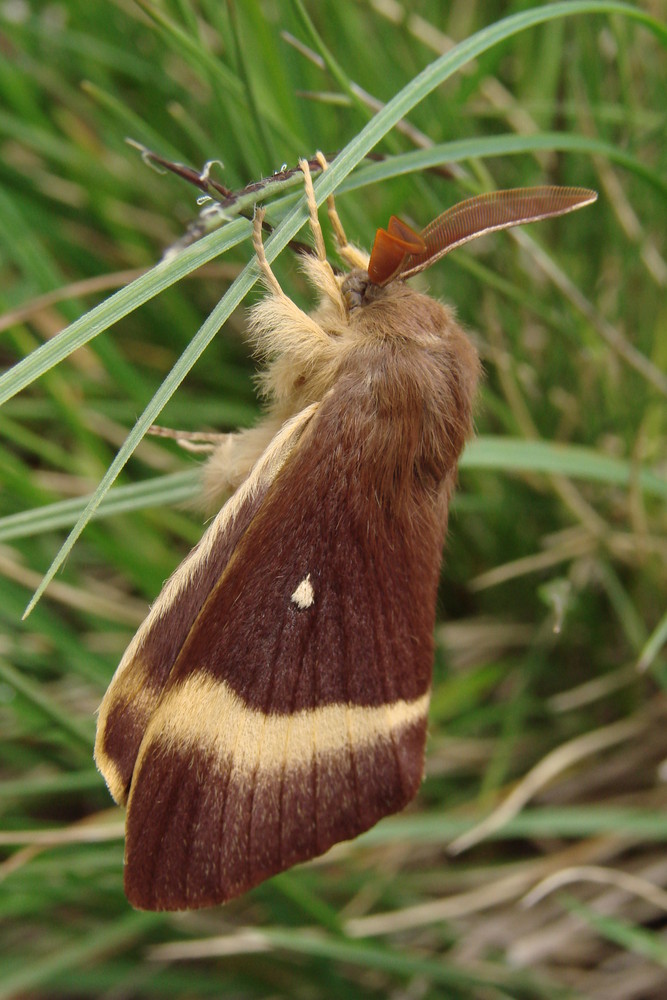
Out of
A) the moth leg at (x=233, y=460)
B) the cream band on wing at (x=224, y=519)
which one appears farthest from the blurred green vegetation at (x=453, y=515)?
the cream band on wing at (x=224, y=519)

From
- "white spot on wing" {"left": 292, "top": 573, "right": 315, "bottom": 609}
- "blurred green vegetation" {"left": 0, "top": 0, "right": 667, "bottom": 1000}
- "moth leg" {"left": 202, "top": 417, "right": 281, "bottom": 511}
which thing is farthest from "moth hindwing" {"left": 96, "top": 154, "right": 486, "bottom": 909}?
"blurred green vegetation" {"left": 0, "top": 0, "right": 667, "bottom": 1000}

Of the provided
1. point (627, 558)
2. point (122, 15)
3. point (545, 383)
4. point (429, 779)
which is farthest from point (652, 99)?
point (429, 779)

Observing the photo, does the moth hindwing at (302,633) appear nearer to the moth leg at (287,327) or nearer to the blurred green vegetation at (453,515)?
the moth leg at (287,327)

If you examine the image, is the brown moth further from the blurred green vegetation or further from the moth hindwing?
the blurred green vegetation

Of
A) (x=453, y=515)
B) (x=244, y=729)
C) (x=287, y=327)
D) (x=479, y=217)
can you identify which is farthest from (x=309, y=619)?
(x=453, y=515)

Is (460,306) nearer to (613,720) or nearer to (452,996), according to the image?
(613,720)

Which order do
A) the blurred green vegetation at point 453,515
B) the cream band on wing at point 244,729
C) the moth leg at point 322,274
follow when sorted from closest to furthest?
the cream band on wing at point 244,729 < the moth leg at point 322,274 < the blurred green vegetation at point 453,515

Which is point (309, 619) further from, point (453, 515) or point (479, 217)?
point (453, 515)

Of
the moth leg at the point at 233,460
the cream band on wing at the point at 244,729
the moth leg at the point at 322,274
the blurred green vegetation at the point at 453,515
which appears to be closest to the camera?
the cream band on wing at the point at 244,729
